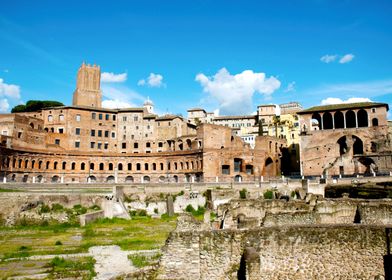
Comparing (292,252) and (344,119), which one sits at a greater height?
(344,119)

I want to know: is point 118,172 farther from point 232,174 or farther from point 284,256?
point 284,256

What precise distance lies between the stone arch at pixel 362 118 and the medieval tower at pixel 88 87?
199 feet

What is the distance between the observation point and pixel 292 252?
12.0 meters

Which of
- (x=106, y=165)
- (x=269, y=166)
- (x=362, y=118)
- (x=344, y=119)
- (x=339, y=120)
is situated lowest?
(x=269, y=166)

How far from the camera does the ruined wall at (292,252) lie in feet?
38.7

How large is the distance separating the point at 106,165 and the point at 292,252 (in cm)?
6938

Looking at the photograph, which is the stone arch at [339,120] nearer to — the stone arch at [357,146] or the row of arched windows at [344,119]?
the row of arched windows at [344,119]

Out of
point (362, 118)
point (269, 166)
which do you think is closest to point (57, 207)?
point (269, 166)

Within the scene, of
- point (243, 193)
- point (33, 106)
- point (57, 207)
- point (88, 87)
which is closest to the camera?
point (57, 207)

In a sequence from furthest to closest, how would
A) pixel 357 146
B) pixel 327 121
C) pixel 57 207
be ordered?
pixel 327 121
pixel 357 146
pixel 57 207

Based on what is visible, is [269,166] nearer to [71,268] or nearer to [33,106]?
[71,268]

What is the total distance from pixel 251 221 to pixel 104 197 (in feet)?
90.4

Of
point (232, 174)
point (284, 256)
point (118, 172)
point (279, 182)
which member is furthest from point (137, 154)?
point (284, 256)

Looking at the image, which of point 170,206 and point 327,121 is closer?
point 170,206
